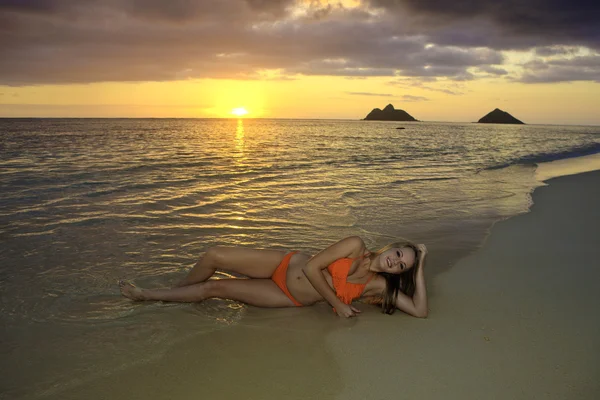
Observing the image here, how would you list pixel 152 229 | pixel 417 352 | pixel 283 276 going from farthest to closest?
pixel 152 229 < pixel 283 276 < pixel 417 352

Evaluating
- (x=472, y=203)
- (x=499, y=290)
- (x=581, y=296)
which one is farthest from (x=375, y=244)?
(x=472, y=203)

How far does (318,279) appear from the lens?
455cm

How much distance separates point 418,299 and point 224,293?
A: 7.19 feet

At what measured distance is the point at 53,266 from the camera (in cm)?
612

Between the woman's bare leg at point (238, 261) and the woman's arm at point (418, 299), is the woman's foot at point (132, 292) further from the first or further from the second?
the woman's arm at point (418, 299)

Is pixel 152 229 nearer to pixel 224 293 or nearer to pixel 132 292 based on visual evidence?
pixel 132 292

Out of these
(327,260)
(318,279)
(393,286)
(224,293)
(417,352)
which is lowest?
(417,352)

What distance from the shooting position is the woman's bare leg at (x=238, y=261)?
5059 millimetres

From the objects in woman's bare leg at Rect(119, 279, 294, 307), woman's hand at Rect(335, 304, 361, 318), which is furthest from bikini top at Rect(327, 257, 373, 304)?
woman's bare leg at Rect(119, 279, 294, 307)

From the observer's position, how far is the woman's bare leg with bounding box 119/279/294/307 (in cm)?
497

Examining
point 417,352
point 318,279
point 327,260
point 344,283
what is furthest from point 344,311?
point 417,352

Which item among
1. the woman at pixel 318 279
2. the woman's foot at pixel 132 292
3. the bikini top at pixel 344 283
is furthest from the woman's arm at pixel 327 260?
the woman's foot at pixel 132 292

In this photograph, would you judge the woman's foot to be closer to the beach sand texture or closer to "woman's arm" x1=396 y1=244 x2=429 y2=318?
the beach sand texture

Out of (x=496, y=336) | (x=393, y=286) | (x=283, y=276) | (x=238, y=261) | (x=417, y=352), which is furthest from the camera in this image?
(x=238, y=261)
